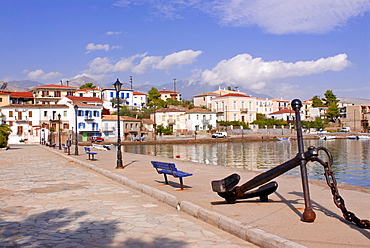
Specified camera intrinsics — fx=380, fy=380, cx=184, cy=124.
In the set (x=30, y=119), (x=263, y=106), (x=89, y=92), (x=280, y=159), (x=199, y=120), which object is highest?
(x=89, y=92)

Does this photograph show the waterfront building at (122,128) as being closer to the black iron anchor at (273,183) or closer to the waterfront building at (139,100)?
the waterfront building at (139,100)

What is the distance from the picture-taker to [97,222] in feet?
23.4

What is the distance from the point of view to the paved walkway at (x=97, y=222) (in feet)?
19.2

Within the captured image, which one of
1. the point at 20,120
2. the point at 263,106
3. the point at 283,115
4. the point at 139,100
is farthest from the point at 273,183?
the point at 263,106

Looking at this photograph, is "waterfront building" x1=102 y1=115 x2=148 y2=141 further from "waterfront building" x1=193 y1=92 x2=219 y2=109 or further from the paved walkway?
the paved walkway

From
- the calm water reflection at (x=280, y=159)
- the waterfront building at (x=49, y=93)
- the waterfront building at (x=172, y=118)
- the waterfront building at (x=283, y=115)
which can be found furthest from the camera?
the waterfront building at (x=283, y=115)

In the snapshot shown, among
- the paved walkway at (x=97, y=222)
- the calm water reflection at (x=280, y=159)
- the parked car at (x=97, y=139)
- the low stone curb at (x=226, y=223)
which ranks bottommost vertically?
the calm water reflection at (x=280, y=159)

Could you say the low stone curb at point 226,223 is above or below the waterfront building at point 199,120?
below

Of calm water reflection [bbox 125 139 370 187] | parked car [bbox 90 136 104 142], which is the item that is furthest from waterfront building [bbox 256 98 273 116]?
calm water reflection [bbox 125 139 370 187]

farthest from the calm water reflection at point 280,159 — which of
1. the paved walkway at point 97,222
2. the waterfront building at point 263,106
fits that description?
the waterfront building at point 263,106

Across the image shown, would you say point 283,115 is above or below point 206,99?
below

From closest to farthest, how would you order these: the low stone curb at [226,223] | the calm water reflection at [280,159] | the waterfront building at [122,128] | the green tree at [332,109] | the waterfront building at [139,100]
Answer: the low stone curb at [226,223] < the calm water reflection at [280,159] < the waterfront building at [122,128] < the waterfront building at [139,100] < the green tree at [332,109]

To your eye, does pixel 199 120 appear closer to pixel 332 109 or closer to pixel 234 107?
pixel 234 107

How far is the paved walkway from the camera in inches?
231
